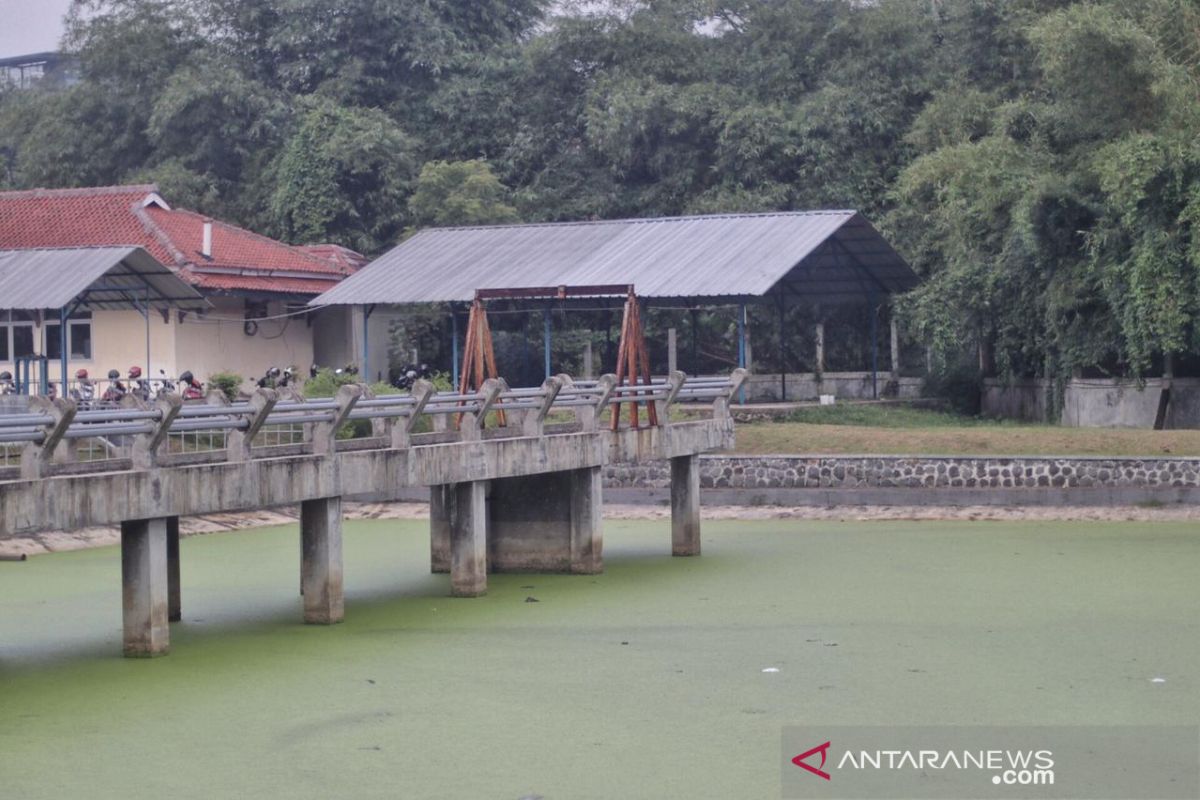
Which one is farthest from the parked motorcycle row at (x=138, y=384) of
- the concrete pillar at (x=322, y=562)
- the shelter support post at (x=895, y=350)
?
the shelter support post at (x=895, y=350)

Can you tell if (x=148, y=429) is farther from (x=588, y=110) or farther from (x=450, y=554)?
(x=588, y=110)

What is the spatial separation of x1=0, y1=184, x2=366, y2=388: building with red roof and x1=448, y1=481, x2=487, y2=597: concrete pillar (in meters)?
16.4

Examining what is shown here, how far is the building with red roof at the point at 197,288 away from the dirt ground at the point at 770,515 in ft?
23.7

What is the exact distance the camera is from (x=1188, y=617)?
16.9 metres

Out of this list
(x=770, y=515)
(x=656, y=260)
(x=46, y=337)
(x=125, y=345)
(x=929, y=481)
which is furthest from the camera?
(x=125, y=345)

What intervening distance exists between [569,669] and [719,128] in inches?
1190

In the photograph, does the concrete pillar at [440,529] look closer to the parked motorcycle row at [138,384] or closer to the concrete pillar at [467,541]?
the concrete pillar at [467,541]

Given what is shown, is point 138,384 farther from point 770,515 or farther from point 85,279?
point 770,515

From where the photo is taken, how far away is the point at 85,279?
28062 mm

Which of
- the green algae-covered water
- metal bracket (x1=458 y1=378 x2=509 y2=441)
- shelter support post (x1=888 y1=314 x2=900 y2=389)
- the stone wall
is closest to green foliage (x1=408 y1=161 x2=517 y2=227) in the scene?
shelter support post (x1=888 y1=314 x2=900 y2=389)

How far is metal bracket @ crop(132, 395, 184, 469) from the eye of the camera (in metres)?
14.8

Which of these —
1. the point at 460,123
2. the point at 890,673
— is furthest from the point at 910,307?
the point at 890,673

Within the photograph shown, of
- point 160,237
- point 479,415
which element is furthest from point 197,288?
point 479,415

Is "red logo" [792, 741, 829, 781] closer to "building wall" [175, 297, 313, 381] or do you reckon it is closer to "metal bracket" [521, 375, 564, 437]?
"metal bracket" [521, 375, 564, 437]
